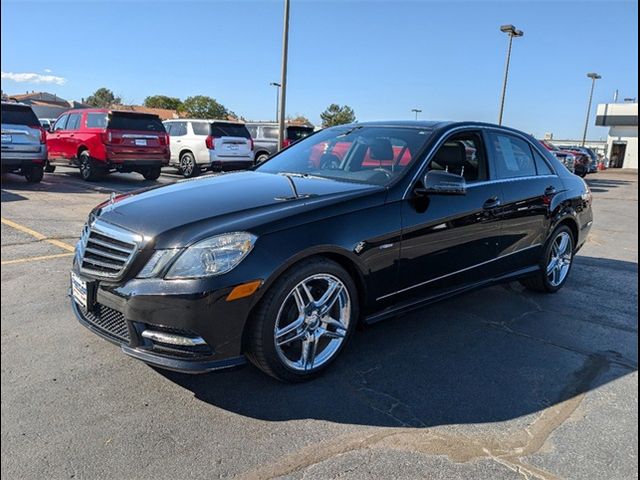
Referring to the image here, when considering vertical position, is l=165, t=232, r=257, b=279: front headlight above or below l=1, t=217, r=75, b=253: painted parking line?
above

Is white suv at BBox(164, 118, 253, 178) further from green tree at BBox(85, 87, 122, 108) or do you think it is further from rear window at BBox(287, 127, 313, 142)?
green tree at BBox(85, 87, 122, 108)

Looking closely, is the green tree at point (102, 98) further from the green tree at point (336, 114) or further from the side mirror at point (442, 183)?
the side mirror at point (442, 183)

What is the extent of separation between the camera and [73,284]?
10.5ft

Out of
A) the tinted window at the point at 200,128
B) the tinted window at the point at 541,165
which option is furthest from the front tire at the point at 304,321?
the tinted window at the point at 200,128

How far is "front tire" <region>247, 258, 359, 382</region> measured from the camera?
285cm

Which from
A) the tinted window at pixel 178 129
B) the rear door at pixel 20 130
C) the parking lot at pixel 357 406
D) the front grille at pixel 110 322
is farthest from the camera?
the tinted window at pixel 178 129

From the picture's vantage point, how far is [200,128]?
50.2ft

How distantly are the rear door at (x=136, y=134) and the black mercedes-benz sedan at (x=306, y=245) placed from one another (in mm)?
9116

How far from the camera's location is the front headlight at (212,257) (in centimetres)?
266

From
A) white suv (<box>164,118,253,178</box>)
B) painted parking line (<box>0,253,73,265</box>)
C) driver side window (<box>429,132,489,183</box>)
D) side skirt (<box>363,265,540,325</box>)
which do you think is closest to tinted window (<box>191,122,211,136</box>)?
white suv (<box>164,118,253,178</box>)

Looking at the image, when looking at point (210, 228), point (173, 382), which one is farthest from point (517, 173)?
point (173, 382)

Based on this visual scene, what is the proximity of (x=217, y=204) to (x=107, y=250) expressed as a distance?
2.24 feet

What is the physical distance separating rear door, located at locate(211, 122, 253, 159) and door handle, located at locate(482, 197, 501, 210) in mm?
11787

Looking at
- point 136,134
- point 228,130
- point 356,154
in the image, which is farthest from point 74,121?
point 356,154
